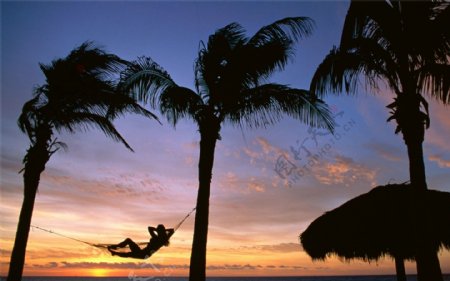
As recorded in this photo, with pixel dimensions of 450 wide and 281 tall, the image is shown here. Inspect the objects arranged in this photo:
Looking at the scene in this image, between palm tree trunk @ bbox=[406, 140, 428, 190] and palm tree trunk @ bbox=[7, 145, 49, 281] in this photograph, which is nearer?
palm tree trunk @ bbox=[406, 140, 428, 190]

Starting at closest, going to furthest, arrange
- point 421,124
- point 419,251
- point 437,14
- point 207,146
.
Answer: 1. point 419,251
2. point 421,124
3. point 437,14
4. point 207,146

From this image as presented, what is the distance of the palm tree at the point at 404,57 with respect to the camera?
6102 mm

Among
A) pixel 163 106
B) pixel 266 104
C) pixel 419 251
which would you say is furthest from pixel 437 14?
pixel 163 106

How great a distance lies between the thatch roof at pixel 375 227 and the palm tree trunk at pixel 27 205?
8.41 metres

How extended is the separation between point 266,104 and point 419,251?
13.0 ft

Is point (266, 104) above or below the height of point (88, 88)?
below

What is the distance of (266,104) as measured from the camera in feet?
26.2

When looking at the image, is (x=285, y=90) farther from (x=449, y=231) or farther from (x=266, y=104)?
(x=449, y=231)

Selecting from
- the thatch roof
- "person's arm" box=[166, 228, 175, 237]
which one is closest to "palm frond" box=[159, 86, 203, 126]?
"person's arm" box=[166, 228, 175, 237]

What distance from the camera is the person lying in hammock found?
31.1 ft

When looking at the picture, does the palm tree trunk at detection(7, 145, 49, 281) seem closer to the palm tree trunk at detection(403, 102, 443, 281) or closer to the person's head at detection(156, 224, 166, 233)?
the person's head at detection(156, 224, 166, 233)

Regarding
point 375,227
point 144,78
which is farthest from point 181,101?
point 375,227

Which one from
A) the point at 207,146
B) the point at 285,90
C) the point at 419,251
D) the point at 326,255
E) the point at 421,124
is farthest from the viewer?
the point at 326,255

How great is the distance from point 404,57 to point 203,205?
4433mm
